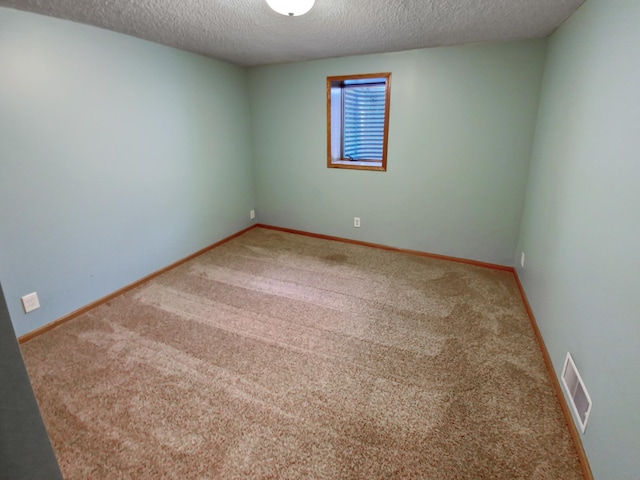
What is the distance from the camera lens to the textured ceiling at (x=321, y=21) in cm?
203

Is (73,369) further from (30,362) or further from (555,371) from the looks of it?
(555,371)

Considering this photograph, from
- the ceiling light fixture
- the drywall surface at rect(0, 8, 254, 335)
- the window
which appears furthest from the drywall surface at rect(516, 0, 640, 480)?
the drywall surface at rect(0, 8, 254, 335)

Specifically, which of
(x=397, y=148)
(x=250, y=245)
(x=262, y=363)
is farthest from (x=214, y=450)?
(x=397, y=148)

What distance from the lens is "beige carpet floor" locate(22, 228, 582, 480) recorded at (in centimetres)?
151

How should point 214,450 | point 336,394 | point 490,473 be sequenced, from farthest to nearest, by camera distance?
1. point 336,394
2. point 214,450
3. point 490,473

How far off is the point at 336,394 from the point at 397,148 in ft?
8.70

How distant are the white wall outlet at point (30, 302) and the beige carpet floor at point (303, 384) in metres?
0.23

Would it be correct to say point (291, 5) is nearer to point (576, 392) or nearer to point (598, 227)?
point (598, 227)

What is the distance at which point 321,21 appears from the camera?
236 centimetres

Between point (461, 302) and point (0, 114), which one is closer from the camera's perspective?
point (0, 114)

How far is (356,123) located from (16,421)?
4.20 m

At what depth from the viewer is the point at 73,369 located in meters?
2.07

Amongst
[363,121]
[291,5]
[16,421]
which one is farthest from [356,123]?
[16,421]

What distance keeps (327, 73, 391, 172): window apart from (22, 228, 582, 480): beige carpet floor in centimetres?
173
